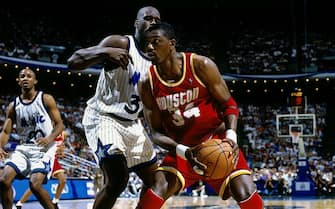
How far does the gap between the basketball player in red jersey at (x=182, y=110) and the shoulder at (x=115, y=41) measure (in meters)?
0.47

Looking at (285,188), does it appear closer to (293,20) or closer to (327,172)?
(327,172)

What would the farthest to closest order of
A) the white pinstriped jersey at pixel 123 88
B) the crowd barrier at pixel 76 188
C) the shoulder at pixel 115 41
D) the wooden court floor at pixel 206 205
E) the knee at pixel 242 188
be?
the crowd barrier at pixel 76 188 → the wooden court floor at pixel 206 205 → the white pinstriped jersey at pixel 123 88 → the shoulder at pixel 115 41 → the knee at pixel 242 188

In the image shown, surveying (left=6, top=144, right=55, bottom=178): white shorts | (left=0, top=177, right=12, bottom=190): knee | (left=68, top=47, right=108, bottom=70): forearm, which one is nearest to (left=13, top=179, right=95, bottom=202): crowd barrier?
(left=6, top=144, right=55, bottom=178): white shorts

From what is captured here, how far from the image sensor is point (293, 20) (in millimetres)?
28141

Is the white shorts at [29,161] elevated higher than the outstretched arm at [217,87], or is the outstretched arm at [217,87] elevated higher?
the outstretched arm at [217,87]

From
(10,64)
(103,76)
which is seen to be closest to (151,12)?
(103,76)

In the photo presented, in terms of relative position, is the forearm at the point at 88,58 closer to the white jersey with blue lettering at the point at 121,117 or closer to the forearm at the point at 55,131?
the white jersey with blue lettering at the point at 121,117

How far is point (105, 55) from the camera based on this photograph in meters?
3.81

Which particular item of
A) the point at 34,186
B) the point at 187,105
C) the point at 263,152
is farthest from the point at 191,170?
the point at 263,152

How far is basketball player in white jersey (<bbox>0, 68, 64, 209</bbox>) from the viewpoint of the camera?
5.68 meters

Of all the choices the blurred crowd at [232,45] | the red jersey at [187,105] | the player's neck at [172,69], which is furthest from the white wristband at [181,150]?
the blurred crowd at [232,45]

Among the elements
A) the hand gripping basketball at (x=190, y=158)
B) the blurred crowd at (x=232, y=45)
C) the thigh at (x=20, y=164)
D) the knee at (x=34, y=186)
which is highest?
the blurred crowd at (x=232, y=45)

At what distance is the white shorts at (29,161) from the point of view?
5.66 meters

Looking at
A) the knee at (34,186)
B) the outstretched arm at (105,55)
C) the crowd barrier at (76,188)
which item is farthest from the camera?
the crowd barrier at (76,188)
